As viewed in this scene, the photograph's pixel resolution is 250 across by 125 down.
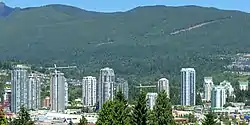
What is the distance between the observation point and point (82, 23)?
10625 centimetres

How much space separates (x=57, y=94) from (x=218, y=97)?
10.0 m

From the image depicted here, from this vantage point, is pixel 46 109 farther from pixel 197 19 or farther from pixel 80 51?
pixel 197 19

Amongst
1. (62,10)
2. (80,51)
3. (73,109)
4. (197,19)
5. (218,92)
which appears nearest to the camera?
(73,109)

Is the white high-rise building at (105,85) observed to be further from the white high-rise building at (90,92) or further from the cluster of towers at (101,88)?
the white high-rise building at (90,92)

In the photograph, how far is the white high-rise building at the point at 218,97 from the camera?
46.1 metres

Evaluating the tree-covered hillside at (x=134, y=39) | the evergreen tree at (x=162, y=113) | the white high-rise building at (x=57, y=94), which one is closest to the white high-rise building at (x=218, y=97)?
the white high-rise building at (x=57, y=94)

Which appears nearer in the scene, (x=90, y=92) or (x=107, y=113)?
(x=107, y=113)

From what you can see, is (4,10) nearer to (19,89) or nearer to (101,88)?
(101,88)

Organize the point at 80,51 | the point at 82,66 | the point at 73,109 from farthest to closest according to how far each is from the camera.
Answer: the point at 80,51
the point at 82,66
the point at 73,109

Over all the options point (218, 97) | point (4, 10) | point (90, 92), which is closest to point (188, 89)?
point (218, 97)

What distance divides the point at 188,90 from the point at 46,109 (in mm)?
9623

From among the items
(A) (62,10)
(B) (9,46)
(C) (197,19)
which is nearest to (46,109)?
(B) (9,46)

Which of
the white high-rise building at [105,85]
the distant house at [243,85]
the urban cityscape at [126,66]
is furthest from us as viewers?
the distant house at [243,85]

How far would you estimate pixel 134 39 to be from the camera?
302 feet
